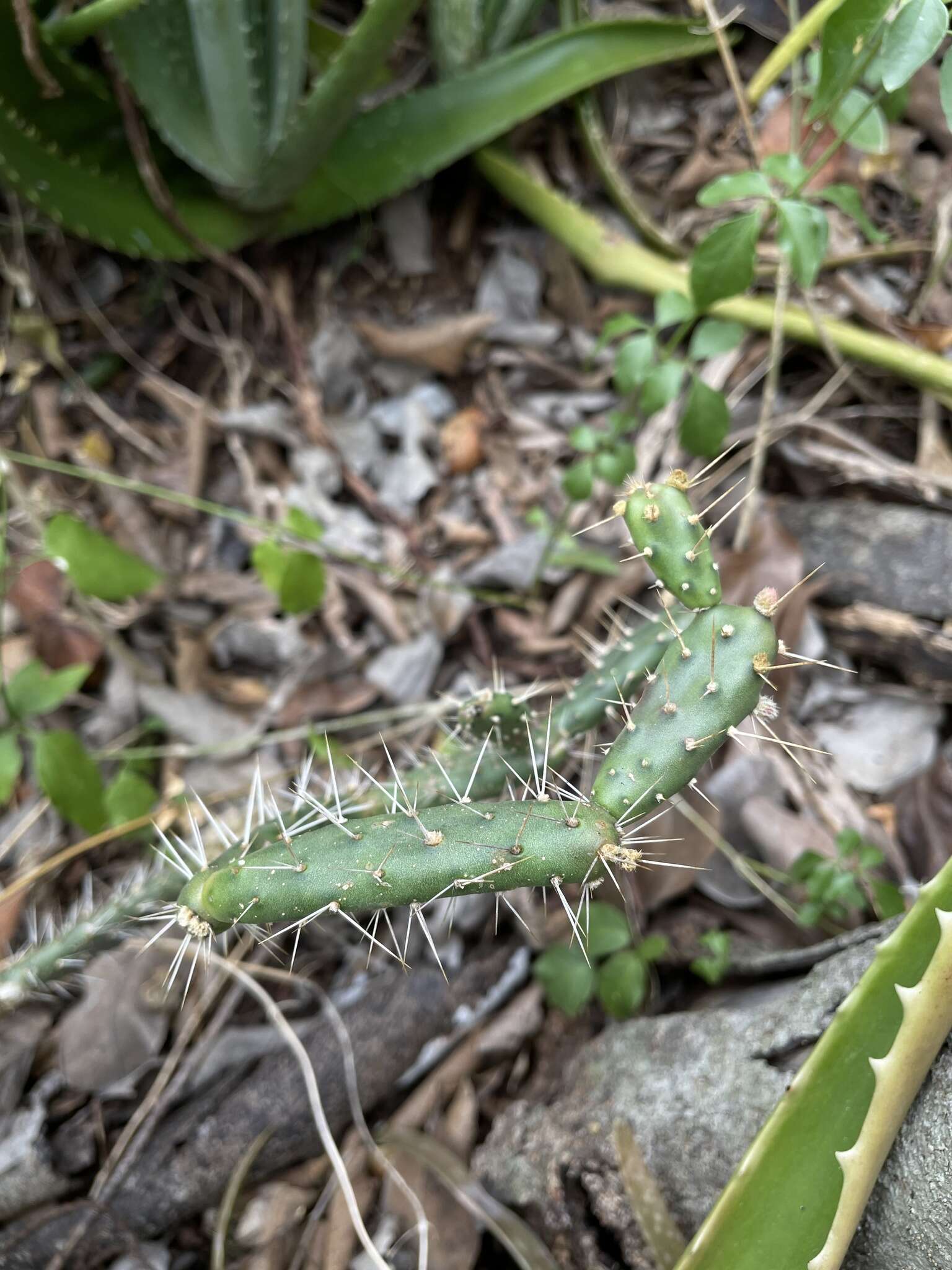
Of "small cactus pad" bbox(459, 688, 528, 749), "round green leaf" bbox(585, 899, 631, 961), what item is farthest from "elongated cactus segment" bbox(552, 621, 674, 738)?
"round green leaf" bbox(585, 899, 631, 961)

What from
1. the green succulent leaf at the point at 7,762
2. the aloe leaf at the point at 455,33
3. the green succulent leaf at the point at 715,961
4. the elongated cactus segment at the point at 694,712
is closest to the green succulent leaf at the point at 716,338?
the elongated cactus segment at the point at 694,712

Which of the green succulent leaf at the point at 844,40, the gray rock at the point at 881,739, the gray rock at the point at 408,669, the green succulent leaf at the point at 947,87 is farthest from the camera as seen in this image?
the gray rock at the point at 408,669

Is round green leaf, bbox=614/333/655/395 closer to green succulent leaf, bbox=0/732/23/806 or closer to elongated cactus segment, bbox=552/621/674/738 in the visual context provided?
elongated cactus segment, bbox=552/621/674/738

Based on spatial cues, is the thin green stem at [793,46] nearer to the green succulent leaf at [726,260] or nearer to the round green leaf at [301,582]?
the green succulent leaf at [726,260]

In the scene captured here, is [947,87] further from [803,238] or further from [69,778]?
[69,778]

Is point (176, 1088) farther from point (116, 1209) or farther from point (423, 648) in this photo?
point (423, 648)

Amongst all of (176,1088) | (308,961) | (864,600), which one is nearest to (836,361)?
(864,600)

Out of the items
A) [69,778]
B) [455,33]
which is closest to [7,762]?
[69,778]
